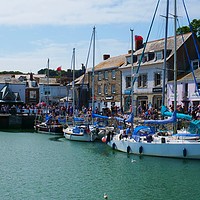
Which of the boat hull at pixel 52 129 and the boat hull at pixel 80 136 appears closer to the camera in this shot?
the boat hull at pixel 80 136

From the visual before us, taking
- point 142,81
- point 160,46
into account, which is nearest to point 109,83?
point 142,81

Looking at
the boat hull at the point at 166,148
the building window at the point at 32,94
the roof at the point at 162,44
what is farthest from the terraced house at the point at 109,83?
the boat hull at the point at 166,148

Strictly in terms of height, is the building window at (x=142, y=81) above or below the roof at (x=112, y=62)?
below

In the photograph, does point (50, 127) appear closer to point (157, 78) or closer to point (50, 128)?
point (50, 128)

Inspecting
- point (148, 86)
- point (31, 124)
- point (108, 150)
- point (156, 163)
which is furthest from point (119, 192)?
point (31, 124)

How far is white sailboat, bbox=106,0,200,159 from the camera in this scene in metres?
29.9

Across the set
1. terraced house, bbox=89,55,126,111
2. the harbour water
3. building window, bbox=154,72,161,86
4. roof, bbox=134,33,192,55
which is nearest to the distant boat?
terraced house, bbox=89,55,126,111

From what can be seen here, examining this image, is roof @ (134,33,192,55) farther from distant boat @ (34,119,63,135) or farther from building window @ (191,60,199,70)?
distant boat @ (34,119,63,135)

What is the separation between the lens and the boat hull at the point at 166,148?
2981 cm

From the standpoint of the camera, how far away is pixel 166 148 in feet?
101

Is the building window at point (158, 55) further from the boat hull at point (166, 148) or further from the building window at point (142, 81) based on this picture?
the boat hull at point (166, 148)

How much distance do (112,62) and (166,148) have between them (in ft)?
112

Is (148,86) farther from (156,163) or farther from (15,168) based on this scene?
(15,168)

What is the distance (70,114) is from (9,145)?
48.8ft
